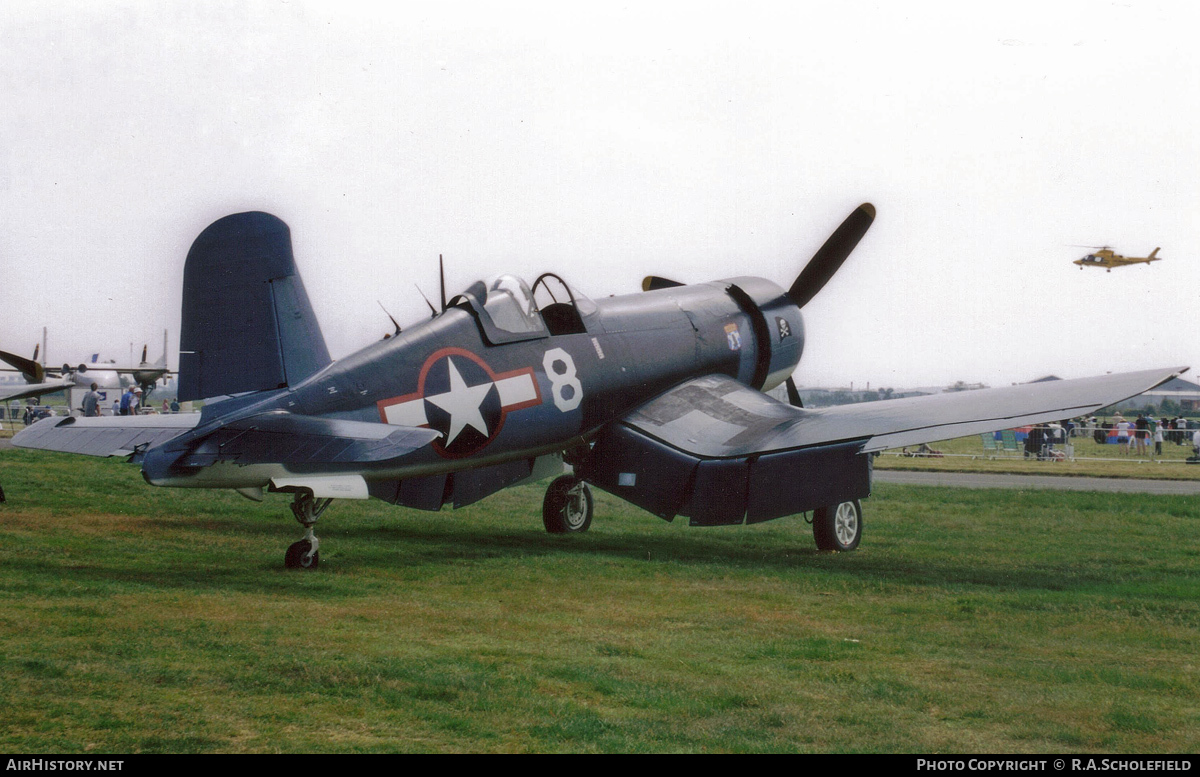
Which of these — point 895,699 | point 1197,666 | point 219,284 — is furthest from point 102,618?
point 1197,666

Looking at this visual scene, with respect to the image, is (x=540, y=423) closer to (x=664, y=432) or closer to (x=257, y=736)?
(x=664, y=432)

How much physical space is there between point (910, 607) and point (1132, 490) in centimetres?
1284

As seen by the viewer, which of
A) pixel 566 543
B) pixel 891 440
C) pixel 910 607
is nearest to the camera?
pixel 910 607

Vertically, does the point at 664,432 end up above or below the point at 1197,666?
above

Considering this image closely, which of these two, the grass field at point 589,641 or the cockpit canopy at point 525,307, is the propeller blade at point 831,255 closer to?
the grass field at point 589,641

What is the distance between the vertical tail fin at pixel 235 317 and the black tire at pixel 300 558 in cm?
128

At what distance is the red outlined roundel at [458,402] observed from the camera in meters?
8.95

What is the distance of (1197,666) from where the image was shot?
579 centimetres

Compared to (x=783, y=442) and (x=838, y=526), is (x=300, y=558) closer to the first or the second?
(x=783, y=442)

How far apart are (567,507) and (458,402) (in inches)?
124

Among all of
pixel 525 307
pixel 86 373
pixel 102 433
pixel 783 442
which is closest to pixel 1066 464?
pixel 783 442

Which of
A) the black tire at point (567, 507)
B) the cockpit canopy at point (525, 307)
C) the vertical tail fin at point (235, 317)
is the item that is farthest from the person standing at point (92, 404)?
the vertical tail fin at point (235, 317)

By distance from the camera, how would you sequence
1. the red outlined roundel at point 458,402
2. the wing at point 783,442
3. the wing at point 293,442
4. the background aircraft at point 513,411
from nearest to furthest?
the wing at point 293,442 < the background aircraft at point 513,411 < the red outlined roundel at point 458,402 < the wing at point 783,442

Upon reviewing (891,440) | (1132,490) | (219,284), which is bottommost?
(1132,490)
